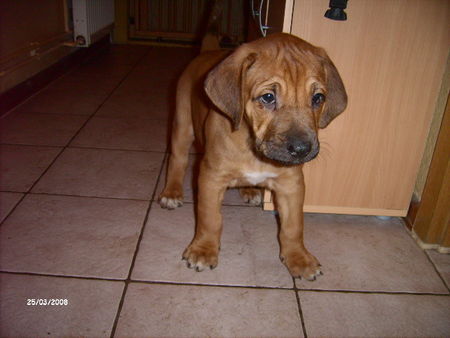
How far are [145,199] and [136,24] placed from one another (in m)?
5.92

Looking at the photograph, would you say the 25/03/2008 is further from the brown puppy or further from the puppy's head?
the puppy's head

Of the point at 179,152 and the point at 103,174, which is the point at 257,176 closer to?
the point at 179,152

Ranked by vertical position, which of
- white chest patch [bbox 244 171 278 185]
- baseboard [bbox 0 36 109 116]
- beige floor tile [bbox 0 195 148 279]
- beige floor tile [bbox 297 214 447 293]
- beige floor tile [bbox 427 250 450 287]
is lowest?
beige floor tile [bbox 297 214 447 293]

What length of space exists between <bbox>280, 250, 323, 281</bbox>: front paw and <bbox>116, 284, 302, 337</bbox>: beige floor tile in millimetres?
141

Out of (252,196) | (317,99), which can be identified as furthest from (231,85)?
(252,196)

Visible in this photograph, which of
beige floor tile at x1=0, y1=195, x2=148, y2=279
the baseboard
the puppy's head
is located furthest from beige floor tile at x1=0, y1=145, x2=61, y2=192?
the puppy's head

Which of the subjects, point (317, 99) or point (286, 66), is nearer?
point (286, 66)

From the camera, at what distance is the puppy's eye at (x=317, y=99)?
2.05 m

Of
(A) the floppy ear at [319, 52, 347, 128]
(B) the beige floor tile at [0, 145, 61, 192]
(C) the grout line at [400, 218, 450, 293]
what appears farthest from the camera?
(B) the beige floor tile at [0, 145, 61, 192]

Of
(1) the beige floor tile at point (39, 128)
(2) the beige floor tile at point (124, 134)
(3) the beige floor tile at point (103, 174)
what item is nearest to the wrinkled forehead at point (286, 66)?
Result: (3) the beige floor tile at point (103, 174)

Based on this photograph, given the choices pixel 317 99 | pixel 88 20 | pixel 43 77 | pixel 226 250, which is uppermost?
pixel 317 99

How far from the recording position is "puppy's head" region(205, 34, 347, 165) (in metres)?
1.90

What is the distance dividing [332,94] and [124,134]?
241cm

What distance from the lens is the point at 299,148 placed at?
6.09 ft
